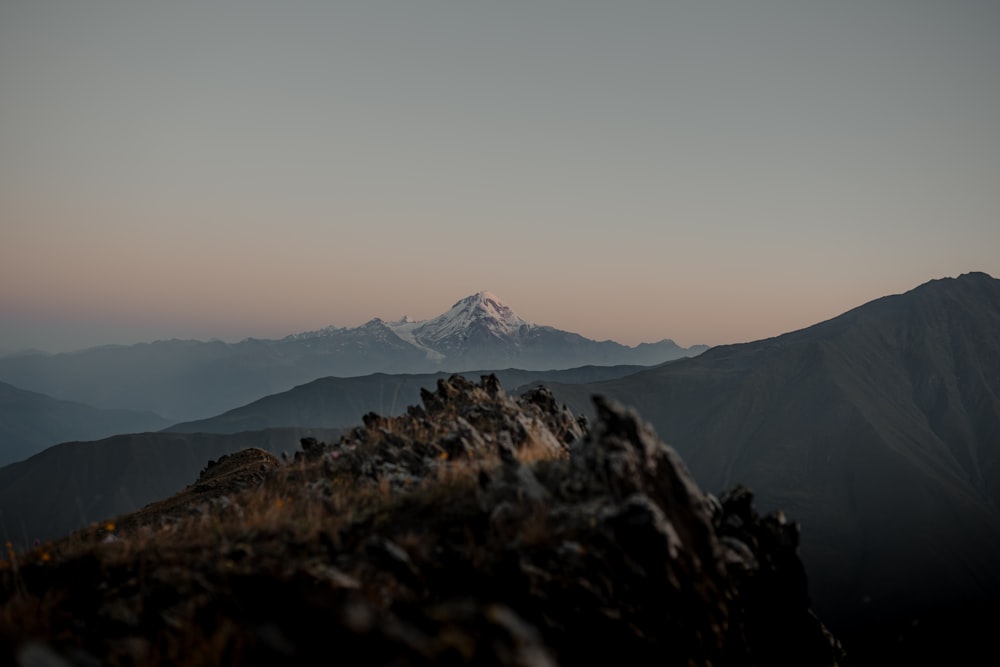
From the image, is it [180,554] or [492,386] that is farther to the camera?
[492,386]

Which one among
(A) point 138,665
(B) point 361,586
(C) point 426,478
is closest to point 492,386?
(C) point 426,478

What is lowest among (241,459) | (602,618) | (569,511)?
(241,459)

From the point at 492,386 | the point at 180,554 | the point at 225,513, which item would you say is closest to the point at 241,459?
the point at 492,386

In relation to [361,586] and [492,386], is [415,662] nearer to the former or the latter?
[361,586]

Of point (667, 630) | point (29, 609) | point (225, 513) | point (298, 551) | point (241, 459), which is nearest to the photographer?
point (29, 609)

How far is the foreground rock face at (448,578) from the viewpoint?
23.1 feet

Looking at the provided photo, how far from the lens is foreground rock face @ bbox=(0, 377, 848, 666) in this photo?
7.04m

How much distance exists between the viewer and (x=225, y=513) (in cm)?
1320

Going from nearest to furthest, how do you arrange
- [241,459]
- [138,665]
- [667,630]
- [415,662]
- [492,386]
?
[415,662] < [138,665] < [667,630] < [492,386] < [241,459]

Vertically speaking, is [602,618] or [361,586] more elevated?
[361,586]

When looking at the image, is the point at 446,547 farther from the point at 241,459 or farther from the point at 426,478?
the point at 241,459

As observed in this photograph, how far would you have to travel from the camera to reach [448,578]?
938cm

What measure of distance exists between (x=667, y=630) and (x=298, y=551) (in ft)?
22.2

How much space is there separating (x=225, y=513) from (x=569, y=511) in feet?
26.3
